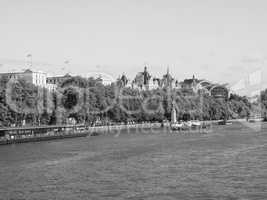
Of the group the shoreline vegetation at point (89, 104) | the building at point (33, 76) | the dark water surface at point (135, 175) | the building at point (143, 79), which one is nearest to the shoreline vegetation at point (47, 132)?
the shoreline vegetation at point (89, 104)

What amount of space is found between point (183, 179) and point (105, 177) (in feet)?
14.3

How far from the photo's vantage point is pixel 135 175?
33.9 m

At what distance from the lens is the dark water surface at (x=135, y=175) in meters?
28.0

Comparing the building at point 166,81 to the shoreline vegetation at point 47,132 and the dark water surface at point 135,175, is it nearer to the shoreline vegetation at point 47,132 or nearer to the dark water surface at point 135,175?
the shoreline vegetation at point 47,132

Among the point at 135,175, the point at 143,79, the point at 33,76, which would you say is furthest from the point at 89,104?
the point at 143,79

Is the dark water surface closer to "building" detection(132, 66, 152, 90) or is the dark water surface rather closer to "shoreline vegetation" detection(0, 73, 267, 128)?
"shoreline vegetation" detection(0, 73, 267, 128)

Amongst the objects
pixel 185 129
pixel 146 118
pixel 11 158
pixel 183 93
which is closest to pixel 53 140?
pixel 11 158

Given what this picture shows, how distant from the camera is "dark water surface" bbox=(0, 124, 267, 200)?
28.0 meters

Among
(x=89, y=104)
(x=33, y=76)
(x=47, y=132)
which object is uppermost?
(x=33, y=76)

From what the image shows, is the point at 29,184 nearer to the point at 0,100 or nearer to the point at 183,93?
the point at 0,100

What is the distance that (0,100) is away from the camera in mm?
74500

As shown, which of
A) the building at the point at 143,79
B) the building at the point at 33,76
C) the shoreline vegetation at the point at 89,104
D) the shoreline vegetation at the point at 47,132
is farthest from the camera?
the building at the point at 143,79

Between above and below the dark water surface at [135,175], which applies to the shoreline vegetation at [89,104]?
above

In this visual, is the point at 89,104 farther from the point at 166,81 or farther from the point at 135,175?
the point at 166,81
